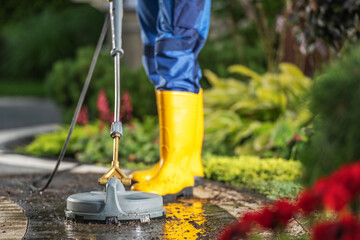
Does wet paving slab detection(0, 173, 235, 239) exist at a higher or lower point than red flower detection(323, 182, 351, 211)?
lower

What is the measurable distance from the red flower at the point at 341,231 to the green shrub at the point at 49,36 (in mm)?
20081

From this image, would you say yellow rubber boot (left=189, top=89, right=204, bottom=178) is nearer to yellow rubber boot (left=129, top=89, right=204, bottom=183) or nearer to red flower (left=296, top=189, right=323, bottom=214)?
yellow rubber boot (left=129, top=89, right=204, bottom=183)

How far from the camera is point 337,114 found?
140 centimetres

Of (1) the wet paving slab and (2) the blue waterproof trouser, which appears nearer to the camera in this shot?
(1) the wet paving slab

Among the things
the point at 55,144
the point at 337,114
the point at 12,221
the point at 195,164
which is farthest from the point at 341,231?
the point at 55,144

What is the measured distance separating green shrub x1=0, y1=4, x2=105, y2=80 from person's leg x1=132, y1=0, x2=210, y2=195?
17.8 m

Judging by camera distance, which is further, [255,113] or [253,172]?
[255,113]

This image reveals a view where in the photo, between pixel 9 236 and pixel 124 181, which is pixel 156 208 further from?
pixel 9 236

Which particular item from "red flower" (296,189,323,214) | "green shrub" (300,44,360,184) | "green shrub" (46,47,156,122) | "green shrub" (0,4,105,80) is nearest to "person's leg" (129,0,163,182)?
"green shrub" (300,44,360,184)

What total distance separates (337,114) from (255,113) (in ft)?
15.3

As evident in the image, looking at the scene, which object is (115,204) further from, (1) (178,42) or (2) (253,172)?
(2) (253,172)

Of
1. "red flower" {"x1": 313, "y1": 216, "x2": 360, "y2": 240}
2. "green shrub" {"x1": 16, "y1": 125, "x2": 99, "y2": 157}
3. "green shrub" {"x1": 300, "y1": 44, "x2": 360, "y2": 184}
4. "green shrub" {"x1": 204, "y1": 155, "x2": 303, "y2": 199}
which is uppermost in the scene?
"green shrub" {"x1": 300, "y1": 44, "x2": 360, "y2": 184}

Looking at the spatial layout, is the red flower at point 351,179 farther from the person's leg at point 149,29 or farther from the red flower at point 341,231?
the person's leg at point 149,29

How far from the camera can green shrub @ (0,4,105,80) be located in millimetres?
20812
